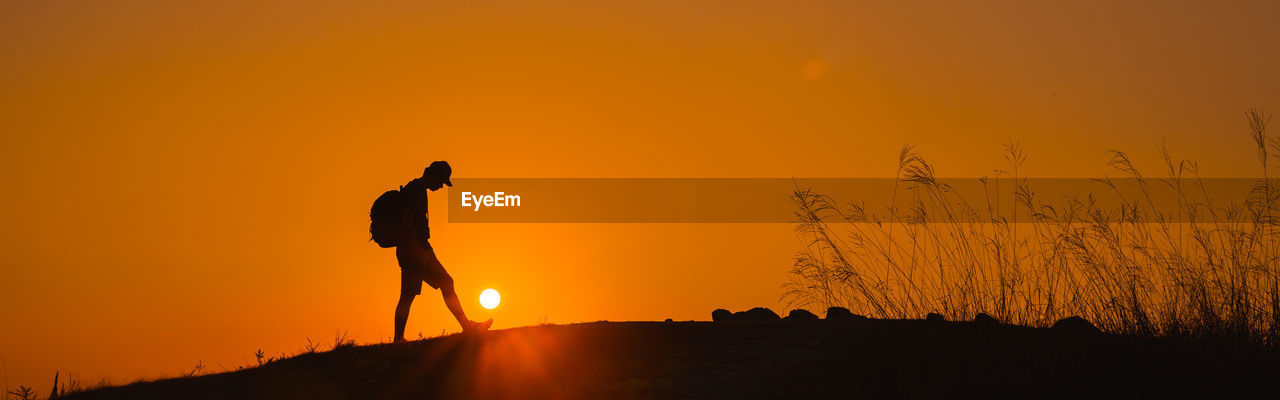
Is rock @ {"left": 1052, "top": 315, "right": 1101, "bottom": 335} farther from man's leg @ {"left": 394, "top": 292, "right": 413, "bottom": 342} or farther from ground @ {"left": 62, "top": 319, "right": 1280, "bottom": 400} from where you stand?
man's leg @ {"left": 394, "top": 292, "right": 413, "bottom": 342}

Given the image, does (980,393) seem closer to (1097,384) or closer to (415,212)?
(1097,384)

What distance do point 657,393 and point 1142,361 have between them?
143 inches

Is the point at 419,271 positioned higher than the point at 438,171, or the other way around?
the point at 438,171

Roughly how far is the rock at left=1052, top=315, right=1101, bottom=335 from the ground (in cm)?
18

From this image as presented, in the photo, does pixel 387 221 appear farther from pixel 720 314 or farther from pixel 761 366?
pixel 720 314

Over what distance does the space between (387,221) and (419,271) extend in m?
0.57

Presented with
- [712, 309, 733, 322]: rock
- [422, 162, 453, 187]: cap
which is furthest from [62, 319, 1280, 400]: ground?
[712, 309, 733, 322]: rock

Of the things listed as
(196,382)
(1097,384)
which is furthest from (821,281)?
(196,382)

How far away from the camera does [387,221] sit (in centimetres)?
1031

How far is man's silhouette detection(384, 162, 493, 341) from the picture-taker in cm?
1027

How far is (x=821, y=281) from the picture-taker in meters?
10.6

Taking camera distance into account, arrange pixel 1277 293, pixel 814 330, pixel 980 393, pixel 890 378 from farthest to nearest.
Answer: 1. pixel 814 330
2. pixel 1277 293
3. pixel 890 378
4. pixel 980 393

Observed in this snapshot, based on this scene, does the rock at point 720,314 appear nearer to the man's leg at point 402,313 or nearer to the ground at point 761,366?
the ground at point 761,366

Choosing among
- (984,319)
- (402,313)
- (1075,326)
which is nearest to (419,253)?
(402,313)
